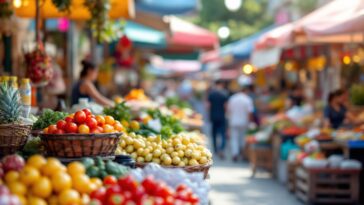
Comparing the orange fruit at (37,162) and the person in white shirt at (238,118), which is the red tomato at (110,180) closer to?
the orange fruit at (37,162)

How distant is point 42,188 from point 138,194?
506mm

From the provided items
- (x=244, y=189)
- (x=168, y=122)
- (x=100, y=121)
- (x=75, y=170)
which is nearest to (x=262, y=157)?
(x=244, y=189)

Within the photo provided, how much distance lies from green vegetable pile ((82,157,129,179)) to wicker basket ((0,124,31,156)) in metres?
0.89

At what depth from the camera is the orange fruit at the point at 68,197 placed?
3.78 m

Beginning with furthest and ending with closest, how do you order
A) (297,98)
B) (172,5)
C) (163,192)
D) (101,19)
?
(297,98)
(172,5)
(101,19)
(163,192)

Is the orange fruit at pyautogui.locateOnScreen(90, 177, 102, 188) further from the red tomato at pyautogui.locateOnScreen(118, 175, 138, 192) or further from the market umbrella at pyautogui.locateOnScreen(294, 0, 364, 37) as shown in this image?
the market umbrella at pyautogui.locateOnScreen(294, 0, 364, 37)

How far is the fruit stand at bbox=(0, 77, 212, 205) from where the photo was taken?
3828 millimetres

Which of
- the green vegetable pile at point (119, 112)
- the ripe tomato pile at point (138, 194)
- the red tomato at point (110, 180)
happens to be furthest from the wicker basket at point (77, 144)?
the green vegetable pile at point (119, 112)

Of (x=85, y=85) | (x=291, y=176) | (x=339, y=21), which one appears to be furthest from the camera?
(x=291, y=176)

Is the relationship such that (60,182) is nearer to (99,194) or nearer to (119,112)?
(99,194)

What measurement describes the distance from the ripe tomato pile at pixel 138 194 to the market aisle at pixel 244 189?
7.33 m

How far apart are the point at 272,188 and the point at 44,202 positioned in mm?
10016

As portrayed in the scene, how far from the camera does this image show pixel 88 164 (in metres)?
4.42

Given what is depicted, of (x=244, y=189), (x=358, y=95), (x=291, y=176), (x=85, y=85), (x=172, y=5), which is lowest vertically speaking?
(x=244, y=189)
